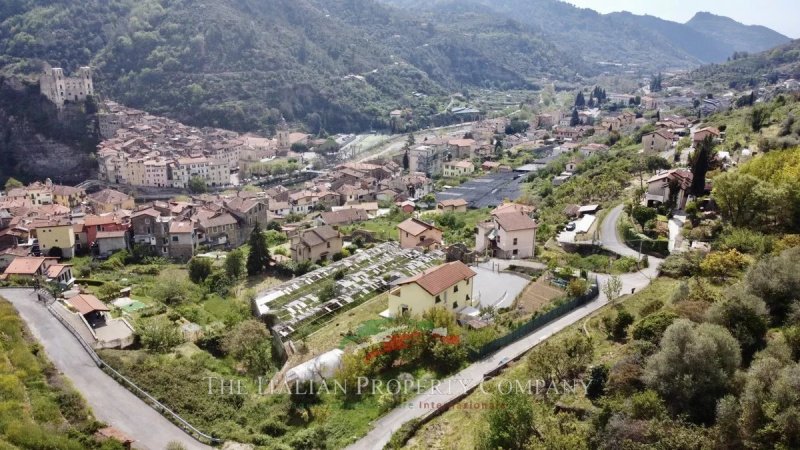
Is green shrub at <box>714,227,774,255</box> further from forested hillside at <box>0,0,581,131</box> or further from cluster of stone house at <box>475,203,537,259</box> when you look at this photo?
forested hillside at <box>0,0,581,131</box>

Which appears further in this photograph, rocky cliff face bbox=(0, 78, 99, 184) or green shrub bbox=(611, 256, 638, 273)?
rocky cliff face bbox=(0, 78, 99, 184)

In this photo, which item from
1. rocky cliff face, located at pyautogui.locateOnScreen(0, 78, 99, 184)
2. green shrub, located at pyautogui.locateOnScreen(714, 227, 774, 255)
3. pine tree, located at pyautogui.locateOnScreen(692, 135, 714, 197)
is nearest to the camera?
green shrub, located at pyautogui.locateOnScreen(714, 227, 774, 255)

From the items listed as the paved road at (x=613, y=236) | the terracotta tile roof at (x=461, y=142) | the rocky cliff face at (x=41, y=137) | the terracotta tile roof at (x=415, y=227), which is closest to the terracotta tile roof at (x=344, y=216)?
the terracotta tile roof at (x=415, y=227)

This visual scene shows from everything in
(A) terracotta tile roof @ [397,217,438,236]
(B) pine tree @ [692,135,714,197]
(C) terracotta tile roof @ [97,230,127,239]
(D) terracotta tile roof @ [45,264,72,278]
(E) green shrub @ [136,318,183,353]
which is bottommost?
(C) terracotta tile roof @ [97,230,127,239]

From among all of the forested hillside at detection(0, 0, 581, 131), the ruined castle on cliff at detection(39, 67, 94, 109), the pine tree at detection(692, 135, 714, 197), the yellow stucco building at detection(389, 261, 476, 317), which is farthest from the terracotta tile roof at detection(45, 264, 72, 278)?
the forested hillside at detection(0, 0, 581, 131)

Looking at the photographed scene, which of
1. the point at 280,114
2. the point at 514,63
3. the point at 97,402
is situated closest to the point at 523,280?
the point at 97,402

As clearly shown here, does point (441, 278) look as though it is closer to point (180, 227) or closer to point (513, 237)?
point (513, 237)
